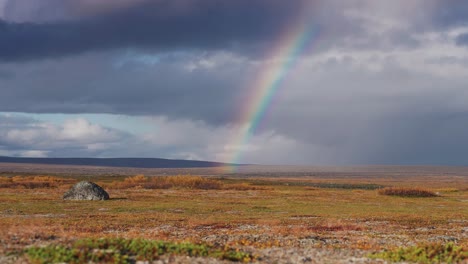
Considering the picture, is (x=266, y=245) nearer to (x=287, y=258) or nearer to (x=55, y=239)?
(x=287, y=258)

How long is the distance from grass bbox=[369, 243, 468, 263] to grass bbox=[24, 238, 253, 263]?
6.58 metres

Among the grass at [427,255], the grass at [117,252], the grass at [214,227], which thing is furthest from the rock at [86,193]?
the grass at [427,255]

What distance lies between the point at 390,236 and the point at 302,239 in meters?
7.67

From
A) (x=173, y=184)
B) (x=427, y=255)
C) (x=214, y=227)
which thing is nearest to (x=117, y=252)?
(x=427, y=255)

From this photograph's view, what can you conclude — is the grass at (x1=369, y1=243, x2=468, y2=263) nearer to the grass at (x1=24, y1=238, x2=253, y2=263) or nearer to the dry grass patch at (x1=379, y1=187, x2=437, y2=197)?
the grass at (x1=24, y1=238, x2=253, y2=263)

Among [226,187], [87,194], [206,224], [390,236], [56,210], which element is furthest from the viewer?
[226,187]

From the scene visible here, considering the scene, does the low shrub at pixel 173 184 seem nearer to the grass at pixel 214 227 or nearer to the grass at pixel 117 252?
the grass at pixel 214 227

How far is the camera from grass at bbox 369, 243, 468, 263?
24.0m

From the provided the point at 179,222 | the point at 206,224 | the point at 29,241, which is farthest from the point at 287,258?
the point at 179,222

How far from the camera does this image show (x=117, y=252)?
839 inches

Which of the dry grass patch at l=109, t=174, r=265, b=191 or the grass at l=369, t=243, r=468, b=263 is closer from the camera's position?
the grass at l=369, t=243, r=468, b=263

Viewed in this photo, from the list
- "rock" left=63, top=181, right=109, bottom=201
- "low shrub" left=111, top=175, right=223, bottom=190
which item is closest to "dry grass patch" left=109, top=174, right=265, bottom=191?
"low shrub" left=111, top=175, right=223, bottom=190

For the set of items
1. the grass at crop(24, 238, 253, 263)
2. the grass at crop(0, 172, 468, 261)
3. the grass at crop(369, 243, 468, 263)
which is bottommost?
the grass at crop(0, 172, 468, 261)

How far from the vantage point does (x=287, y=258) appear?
23250 mm
